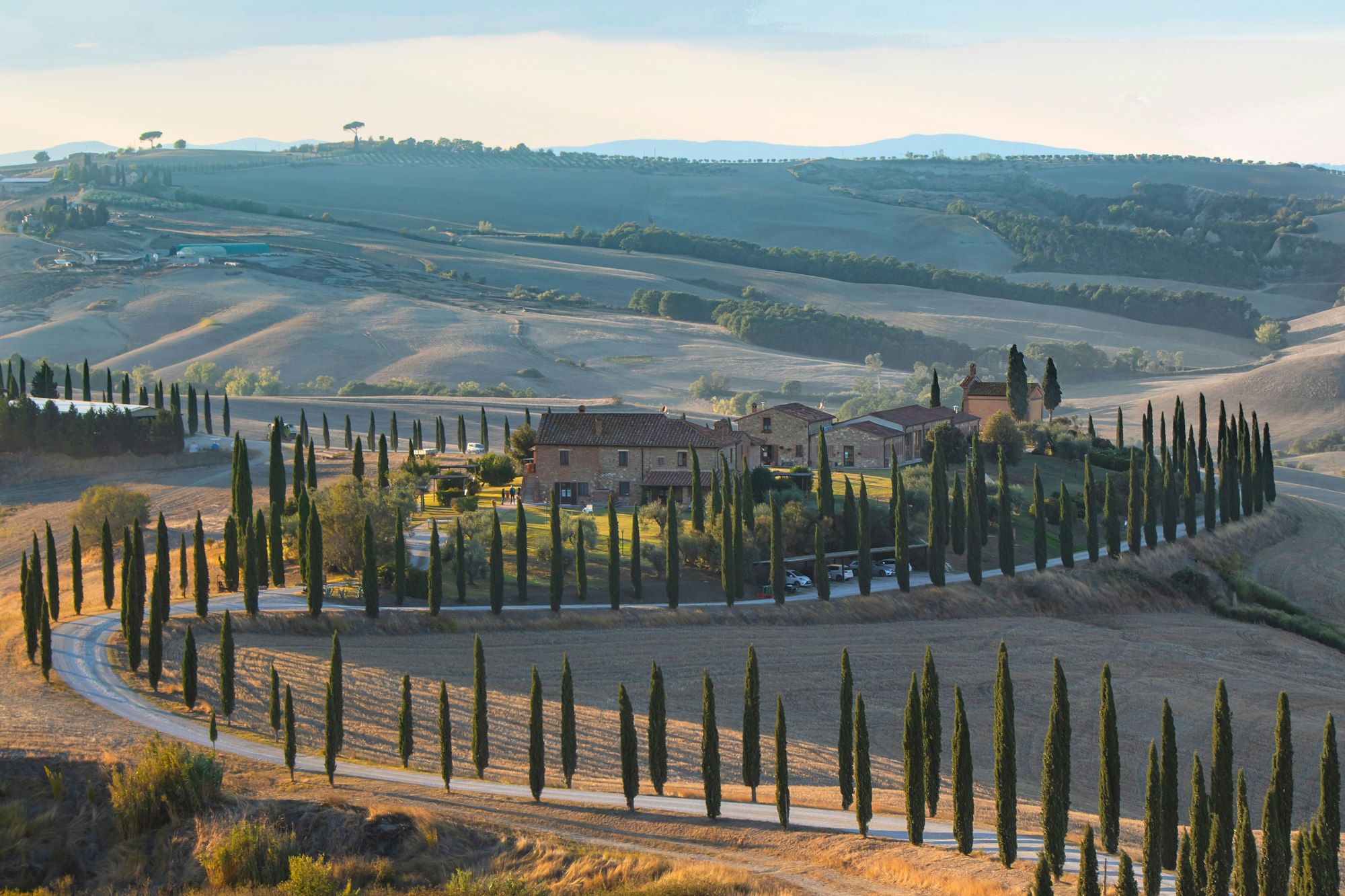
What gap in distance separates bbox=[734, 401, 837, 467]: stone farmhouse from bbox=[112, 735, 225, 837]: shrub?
47201mm

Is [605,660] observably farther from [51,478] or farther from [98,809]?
[51,478]

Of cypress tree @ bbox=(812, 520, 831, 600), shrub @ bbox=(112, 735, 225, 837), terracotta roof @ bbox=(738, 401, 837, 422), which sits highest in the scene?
terracotta roof @ bbox=(738, 401, 837, 422)

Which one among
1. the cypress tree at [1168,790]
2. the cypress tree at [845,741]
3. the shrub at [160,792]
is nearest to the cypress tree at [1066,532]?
the cypress tree at [845,741]

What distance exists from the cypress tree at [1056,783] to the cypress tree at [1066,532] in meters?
31.3

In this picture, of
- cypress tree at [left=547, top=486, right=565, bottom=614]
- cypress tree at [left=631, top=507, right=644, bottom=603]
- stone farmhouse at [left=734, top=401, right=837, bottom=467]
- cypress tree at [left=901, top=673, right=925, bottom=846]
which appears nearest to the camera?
cypress tree at [left=901, top=673, right=925, bottom=846]

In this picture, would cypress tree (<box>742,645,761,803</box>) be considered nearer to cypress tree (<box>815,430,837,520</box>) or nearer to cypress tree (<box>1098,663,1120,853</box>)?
cypress tree (<box>1098,663,1120,853</box>)

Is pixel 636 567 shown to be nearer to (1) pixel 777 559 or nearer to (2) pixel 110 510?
(1) pixel 777 559

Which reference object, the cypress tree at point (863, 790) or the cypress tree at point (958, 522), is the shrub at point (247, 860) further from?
the cypress tree at point (958, 522)

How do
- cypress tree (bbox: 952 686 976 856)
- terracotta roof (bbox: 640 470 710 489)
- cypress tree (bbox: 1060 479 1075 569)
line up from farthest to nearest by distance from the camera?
terracotta roof (bbox: 640 470 710 489), cypress tree (bbox: 1060 479 1075 569), cypress tree (bbox: 952 686 976 856)

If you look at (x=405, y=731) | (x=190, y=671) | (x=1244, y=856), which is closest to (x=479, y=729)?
(x=405, y=731)

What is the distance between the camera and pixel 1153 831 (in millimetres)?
27562

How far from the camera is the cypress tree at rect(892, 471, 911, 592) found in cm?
5512

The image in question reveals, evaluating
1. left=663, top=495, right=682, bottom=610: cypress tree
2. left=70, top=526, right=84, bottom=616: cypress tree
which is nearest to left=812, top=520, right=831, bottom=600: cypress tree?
left=663, top=495, right=682, bottom=610: cypress tree

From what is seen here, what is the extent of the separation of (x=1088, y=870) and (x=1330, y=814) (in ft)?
14.0
